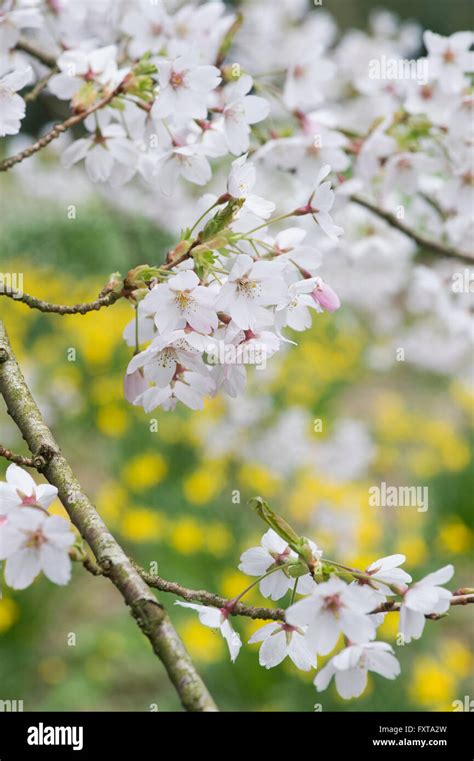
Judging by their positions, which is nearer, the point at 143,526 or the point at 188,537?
the point at 188,537

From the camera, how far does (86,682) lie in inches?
119

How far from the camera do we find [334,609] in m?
0.76

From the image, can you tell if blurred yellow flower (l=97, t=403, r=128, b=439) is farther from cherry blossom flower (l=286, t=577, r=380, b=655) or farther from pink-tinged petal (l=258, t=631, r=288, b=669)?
cherry blossom flower (l=286, t=577, r=380, b=655)

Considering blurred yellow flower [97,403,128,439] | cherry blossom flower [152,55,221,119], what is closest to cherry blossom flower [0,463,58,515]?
cherry blossom flower [152,55,221,119]

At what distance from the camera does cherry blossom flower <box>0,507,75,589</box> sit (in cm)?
72

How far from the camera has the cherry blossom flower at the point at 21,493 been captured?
82 centimetres

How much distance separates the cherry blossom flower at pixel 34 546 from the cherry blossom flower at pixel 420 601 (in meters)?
0.36

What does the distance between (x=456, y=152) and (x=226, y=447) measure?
2097 mm

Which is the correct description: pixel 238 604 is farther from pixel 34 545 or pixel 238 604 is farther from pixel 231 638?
pixel 34 545

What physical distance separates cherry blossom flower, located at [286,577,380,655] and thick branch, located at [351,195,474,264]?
1169 mm

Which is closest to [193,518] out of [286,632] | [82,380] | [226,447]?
[226,447]

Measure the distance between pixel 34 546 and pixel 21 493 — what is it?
11cm
